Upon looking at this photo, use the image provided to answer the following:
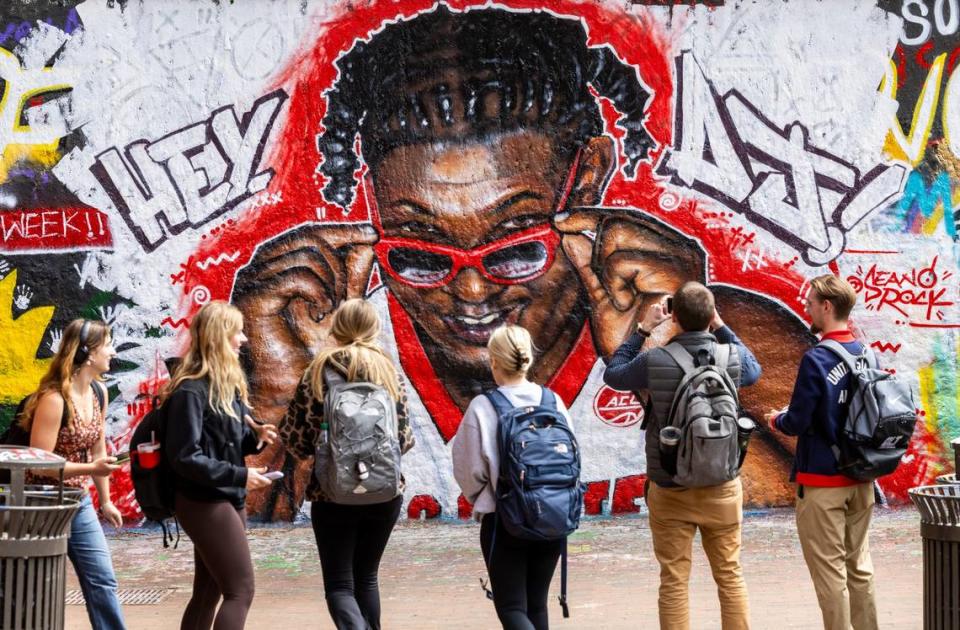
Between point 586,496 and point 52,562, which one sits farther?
point 586,496

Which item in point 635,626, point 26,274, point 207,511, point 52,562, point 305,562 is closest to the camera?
point 52,562

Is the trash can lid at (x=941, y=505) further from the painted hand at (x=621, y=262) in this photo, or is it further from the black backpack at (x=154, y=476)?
the painted hand at (x=621, y=262)

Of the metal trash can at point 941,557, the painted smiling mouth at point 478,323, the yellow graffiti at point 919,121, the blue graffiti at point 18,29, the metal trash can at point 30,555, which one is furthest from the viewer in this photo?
the yellow graffiti at point 919,121

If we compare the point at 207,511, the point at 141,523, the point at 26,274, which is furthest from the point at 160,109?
the point at 207,511

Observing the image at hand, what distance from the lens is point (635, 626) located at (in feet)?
22.1

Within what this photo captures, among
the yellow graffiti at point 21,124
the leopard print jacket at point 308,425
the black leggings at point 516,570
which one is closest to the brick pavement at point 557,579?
the black leggings at point 516,570

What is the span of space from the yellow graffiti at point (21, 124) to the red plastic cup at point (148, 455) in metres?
4.73

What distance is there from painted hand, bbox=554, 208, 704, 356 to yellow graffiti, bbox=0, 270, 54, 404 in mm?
3954

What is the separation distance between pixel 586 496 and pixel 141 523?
3369 millimetres

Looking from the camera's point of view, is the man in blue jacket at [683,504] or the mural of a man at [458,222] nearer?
the man in blue jacket at [683,504]

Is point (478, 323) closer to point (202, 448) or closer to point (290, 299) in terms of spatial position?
point (290, 299)

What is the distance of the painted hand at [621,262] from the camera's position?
31.3 ft

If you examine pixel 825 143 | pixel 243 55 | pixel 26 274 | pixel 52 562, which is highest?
pixel 243 55

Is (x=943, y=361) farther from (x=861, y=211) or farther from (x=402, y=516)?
(x=402, y=516)
